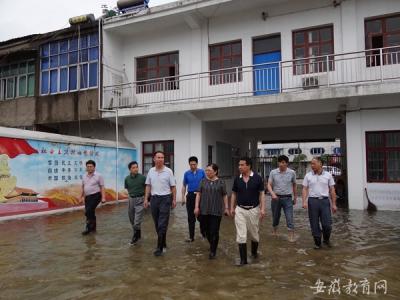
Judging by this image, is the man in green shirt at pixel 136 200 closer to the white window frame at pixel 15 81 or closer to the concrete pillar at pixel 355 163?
the concrete pillar at pixel 355 163

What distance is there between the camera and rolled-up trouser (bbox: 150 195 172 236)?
609 cm

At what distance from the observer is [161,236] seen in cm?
609

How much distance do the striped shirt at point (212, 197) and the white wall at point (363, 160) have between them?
749 cm

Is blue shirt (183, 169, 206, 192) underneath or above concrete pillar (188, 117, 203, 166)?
underneath

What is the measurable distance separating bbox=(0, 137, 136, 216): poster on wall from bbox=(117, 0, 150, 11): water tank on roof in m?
6.20

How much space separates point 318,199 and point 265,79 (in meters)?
7.79

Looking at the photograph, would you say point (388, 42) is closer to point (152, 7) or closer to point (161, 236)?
point (152, 7)

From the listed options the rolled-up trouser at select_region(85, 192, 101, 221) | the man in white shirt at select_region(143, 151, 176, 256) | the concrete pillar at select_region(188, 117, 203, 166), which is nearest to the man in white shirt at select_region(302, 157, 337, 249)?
the man in white shirt at select_region(143, 151, 176, 256)

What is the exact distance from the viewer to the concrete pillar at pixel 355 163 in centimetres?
1186

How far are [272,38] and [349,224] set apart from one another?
778 cm

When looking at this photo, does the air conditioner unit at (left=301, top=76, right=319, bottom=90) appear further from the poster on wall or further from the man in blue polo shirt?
the poster on wall

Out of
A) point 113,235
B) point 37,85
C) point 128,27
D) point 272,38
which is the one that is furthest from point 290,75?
point 37,85

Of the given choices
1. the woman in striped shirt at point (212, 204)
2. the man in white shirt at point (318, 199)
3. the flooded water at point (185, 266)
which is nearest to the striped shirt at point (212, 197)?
the woman in striped shirt at point (212, 204)

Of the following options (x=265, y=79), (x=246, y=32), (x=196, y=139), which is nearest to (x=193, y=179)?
(x=196, y=139)
